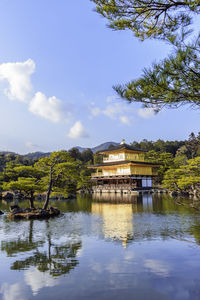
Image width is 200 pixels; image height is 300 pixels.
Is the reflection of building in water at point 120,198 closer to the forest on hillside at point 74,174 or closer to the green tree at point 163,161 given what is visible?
the forest on hillside at point 74,174

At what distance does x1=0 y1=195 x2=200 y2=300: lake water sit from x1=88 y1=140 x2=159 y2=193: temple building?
21633 millimetres

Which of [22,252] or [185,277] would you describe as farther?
[22,252]

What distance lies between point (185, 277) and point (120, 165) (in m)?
29.0

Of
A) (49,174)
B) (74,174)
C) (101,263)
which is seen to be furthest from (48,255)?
(49,174)

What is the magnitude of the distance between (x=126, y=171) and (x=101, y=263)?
27472 mm

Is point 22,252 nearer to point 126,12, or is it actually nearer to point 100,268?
point 100,268

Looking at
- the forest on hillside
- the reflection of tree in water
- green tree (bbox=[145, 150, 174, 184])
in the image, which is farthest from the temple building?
the reflection of tree in water

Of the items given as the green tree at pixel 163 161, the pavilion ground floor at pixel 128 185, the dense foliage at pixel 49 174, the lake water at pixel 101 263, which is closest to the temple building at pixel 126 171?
the pavilion ground floor at pixel 128 185

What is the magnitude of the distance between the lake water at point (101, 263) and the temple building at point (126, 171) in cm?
2163

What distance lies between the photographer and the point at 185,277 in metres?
4.54

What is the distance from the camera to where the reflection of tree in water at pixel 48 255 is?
5297 mm

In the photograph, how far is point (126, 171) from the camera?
32.7 metres

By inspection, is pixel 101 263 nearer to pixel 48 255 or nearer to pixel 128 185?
pixel 48 255

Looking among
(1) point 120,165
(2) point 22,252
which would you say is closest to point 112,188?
(1) point 120,165
